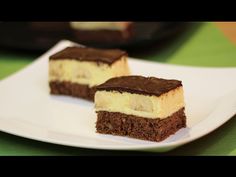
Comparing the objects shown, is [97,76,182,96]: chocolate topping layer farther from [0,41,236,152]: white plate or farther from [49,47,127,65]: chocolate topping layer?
[49,47,127,65]: chocolate topping layer

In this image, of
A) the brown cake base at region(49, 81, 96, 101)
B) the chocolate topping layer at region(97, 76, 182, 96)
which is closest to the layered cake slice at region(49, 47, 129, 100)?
the brown cake base at region(49, 81, 96, 101)

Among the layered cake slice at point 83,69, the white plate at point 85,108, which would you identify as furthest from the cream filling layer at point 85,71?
the white plate at point 85,108

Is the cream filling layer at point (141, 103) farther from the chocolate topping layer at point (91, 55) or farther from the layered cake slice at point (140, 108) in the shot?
the chocolate topping layer at point (91, 55)

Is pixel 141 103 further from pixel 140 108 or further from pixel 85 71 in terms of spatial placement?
pixel 85 71

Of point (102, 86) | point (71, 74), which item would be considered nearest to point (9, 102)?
point (71, 74)

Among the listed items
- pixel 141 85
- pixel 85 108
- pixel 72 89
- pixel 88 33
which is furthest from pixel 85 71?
pixel 88 33
